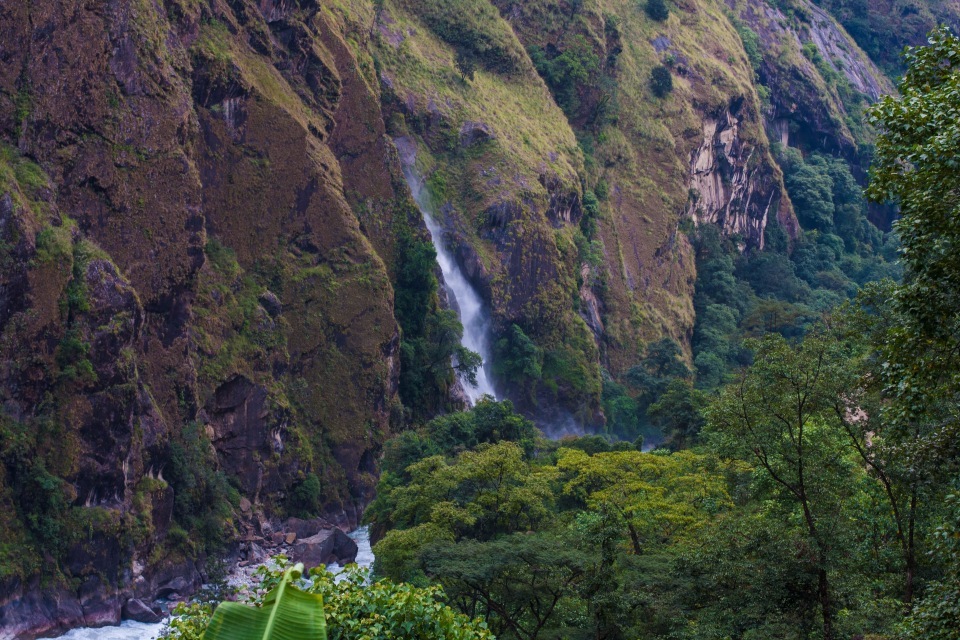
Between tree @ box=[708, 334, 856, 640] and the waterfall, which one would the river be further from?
the waterfall

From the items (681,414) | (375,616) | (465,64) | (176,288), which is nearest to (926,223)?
(375,616)

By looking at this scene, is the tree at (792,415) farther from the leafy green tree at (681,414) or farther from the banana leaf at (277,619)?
the leafy green tree at (681,414)

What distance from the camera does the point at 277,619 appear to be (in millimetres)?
8141

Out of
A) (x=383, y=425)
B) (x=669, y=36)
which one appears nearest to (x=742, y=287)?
(x=669, y=36)

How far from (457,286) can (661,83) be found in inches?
1412

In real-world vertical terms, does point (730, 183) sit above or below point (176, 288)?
above

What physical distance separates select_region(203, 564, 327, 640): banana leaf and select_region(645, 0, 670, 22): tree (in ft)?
319

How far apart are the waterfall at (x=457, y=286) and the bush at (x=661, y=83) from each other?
104 ft

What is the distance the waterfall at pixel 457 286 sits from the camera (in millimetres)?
67438

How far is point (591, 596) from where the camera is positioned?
2319 centimetres

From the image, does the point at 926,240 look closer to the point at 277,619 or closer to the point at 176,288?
the point at 277,619

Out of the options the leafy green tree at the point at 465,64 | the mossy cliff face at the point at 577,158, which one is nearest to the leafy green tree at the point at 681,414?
the mossy cliff face at the point at 577,158

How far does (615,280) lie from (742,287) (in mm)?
17890

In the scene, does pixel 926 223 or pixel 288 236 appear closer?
pixel 926 223
